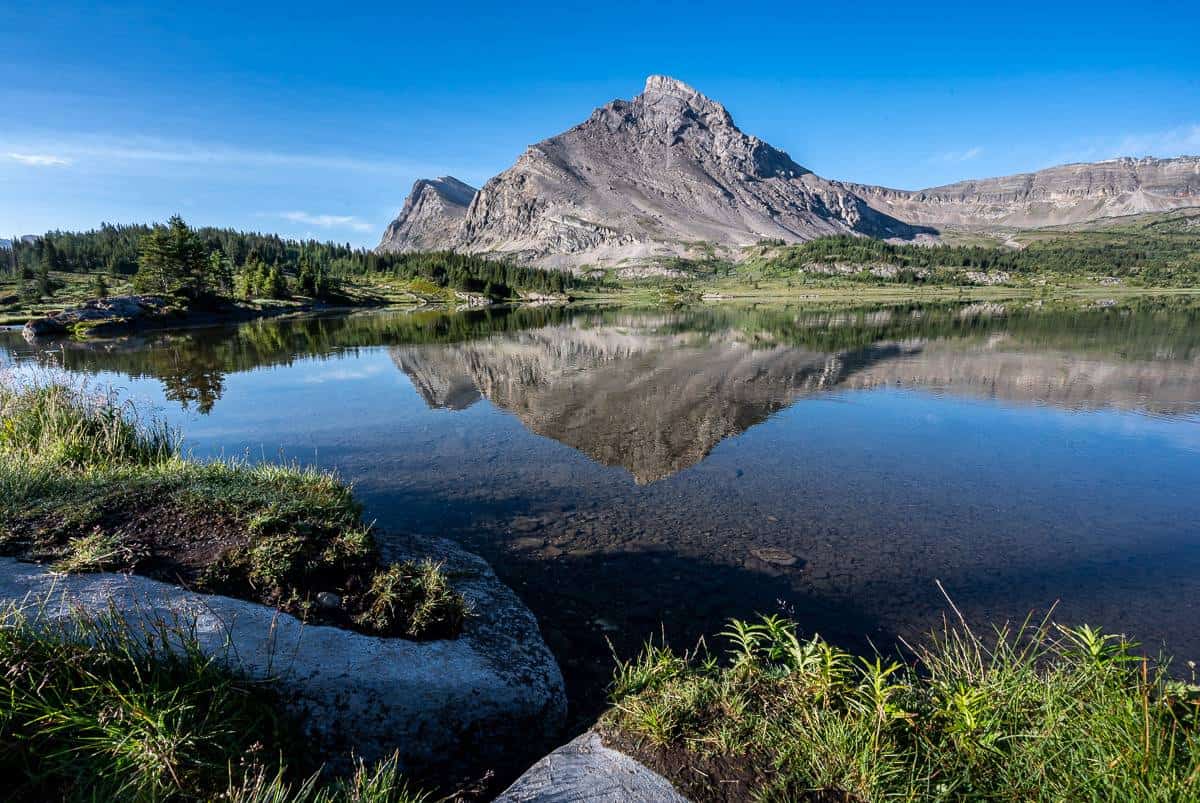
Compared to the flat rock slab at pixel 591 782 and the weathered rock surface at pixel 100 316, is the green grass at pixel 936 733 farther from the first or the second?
the weathered rock surface at pixel 100 316

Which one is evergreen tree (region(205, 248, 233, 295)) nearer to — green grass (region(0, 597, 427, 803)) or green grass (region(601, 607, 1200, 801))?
green grass (region(0, 597, 427, 803))

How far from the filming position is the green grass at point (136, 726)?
3.40m

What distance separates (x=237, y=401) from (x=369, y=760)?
2543 centimetres

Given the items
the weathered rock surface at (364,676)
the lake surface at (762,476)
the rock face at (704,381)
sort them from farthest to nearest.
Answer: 1. the rock face at (704,381)
2. the lake surface at (762,476)
3. the weathered rock surface at (364,676)

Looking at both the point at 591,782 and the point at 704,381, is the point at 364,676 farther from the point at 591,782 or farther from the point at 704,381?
the point at 704,381

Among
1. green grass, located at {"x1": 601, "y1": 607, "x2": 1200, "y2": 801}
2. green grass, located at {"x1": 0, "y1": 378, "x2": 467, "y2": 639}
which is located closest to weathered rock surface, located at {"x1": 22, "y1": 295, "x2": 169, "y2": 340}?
green grass, located at {"x1": 0, "y1": 378, "x2": 467, "y2": 639}

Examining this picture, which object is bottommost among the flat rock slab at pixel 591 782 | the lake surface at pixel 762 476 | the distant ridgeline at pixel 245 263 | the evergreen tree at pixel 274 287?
the lake surface at pixel 762 476

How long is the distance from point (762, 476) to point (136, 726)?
14063 millimetres

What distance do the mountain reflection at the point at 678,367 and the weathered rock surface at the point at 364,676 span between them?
30.7 ft

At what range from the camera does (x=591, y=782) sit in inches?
169

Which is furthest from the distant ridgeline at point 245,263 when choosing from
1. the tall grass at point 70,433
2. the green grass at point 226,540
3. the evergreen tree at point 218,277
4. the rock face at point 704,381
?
the green grass at point 226,540

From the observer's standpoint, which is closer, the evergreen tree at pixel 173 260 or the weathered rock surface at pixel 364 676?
the weathered rock surface at pixel 364 676

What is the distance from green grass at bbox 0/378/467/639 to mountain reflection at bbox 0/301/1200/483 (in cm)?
885

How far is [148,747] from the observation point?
3.60 meters
